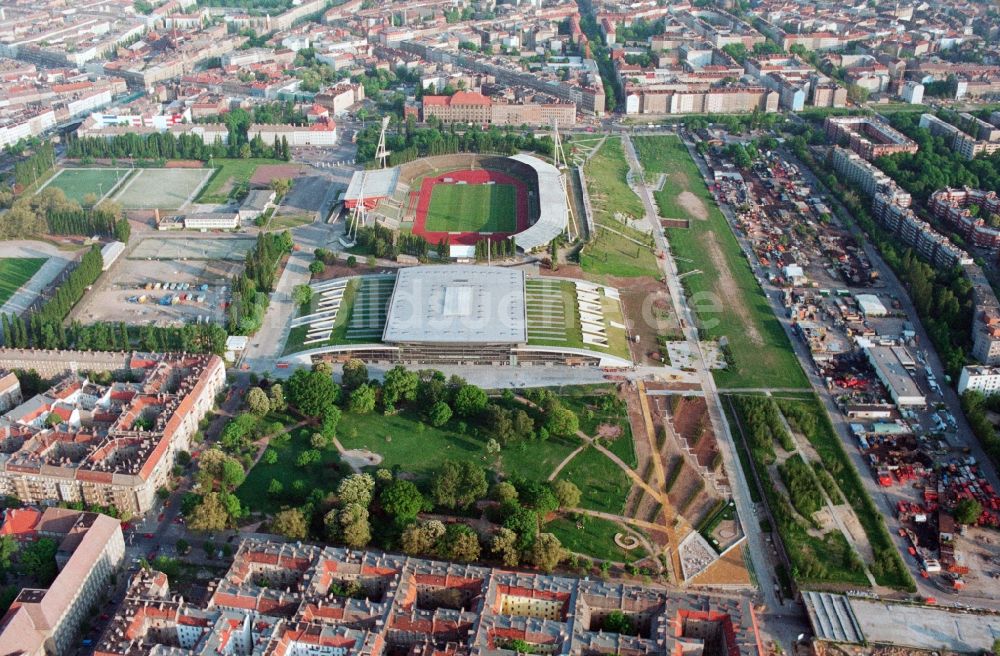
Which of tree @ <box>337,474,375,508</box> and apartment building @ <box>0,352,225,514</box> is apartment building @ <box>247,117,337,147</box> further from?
tree @ <box>337,474,375,508</box>

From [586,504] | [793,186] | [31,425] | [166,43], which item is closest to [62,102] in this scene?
[166,43]

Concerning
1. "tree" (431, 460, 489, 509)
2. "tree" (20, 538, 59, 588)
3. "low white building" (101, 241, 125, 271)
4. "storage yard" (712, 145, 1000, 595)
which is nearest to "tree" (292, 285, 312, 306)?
"low white building" (101, 241, 125, 271)

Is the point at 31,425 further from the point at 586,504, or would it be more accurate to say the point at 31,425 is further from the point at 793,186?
the point at 793,186

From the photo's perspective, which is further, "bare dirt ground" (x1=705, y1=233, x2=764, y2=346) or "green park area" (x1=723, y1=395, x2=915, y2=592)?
"bare dirt ground" (x1=705, y1=233, x2=764, y2=346)

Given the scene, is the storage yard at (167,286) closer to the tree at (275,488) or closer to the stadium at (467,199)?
the stadium at (467,199)

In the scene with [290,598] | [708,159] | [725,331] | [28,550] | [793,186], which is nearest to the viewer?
[290,598]
